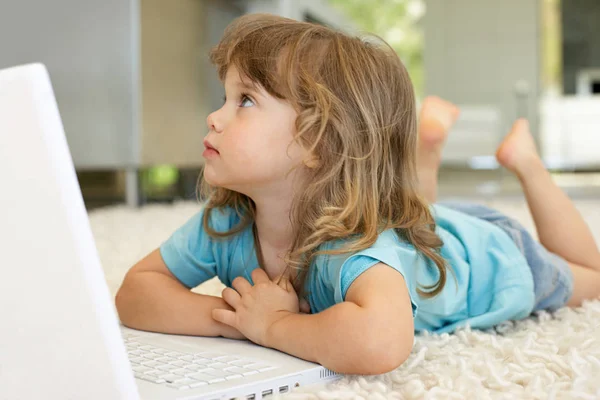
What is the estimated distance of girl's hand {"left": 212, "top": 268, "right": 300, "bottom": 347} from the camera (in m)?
0.76

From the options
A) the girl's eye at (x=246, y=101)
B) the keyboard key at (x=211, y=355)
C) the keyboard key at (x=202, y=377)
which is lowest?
the keyboard key at (x=211, y=355)

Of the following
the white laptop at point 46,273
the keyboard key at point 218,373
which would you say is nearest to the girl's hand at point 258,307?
the keyboard key at point 218,373

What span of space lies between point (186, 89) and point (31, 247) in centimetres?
255

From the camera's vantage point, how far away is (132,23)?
2676 mm

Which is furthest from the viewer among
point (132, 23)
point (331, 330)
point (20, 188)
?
point (132, 23)

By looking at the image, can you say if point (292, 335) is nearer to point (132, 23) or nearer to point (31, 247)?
point (31, 247)

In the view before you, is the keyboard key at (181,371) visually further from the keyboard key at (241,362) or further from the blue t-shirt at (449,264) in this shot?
the blue t-shirt at (449,264)

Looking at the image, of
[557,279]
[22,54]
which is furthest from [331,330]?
[22,54]

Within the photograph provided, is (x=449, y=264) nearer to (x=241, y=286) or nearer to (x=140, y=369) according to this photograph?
(x=241, y=286)

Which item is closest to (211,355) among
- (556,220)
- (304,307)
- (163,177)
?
(304,307)

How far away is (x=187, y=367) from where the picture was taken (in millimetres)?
669

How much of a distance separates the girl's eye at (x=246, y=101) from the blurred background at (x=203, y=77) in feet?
2.62

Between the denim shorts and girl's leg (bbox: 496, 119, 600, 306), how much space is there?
0.05 meters

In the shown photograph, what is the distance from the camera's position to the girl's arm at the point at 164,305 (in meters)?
0.83
